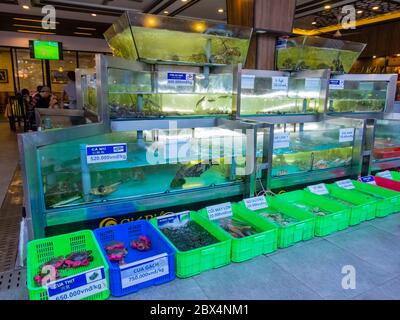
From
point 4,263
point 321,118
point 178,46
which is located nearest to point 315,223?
point 321,118

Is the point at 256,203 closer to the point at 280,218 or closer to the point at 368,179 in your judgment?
the point at 280,218

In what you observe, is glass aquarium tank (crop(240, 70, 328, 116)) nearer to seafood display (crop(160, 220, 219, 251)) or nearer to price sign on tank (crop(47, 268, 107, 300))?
seafood display (crop(160, 220, 219, 251))

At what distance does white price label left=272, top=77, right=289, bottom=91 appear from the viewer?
3.05 metres

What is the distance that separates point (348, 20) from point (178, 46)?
7971 mm

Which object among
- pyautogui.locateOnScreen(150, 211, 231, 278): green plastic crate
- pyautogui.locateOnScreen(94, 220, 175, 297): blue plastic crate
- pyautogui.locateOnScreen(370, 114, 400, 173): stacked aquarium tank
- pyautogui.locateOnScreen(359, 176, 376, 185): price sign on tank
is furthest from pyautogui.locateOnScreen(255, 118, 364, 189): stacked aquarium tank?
pyautogui.locateOnScreen(94, 220, 175, 297): blue plastic crate

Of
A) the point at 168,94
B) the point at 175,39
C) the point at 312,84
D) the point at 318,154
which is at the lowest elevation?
the point at 318,154

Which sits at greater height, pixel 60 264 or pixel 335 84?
pixel 335 84

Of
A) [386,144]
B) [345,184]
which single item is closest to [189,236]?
[345,184]

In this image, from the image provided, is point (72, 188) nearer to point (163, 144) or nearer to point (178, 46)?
point (163, 144)

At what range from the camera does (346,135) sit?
3.01 metres

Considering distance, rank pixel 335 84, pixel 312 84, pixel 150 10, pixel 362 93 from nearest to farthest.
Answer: pixel 312 84
pixel 335 84
pixel 362 93
pixel 150 10

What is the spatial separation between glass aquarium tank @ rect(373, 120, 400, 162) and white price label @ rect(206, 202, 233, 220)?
2.01 metres

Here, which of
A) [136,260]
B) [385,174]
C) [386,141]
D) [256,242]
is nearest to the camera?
[136,260]

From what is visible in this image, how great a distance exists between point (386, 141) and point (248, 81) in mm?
1989
